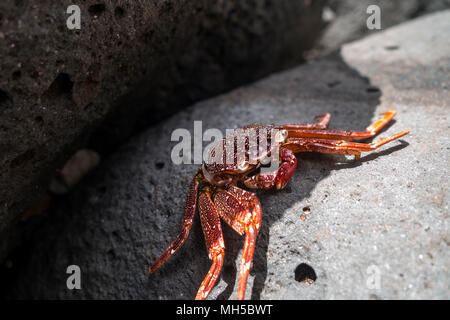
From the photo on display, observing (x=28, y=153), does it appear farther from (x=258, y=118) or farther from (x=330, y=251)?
(x=330, y=251)

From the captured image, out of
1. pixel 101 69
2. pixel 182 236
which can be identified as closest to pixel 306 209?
pixel 182 236

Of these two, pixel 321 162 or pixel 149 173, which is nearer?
pixel 321 162

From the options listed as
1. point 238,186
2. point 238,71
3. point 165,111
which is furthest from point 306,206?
point 238,71

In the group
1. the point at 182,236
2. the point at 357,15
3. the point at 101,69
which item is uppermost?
the point at 357,15

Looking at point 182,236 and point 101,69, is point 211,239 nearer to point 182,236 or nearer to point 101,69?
point 182,236

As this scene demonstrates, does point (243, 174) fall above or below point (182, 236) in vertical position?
above

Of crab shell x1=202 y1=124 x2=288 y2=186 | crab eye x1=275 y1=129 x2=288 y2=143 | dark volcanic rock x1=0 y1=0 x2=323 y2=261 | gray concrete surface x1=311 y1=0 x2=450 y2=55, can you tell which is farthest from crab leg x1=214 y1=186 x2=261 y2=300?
gray concrete surface x1=311 y1=0 x2=450 y2=55

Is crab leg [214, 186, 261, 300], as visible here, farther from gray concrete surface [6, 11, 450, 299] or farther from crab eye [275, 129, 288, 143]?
crab eye [275, 129, 288, 143]
